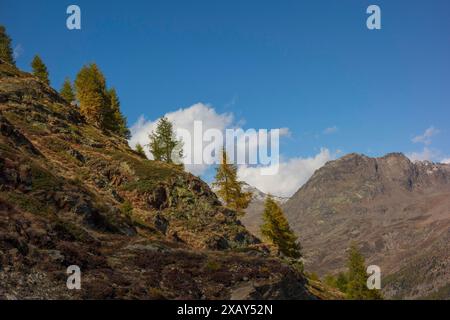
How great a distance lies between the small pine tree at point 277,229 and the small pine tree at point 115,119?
34.1 meters

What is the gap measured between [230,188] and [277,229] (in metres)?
9.07

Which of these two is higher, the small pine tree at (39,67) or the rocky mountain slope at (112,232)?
the small pine tree at (39,67)

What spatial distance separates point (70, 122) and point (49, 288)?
45711mm

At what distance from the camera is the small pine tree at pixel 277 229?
58156 mm

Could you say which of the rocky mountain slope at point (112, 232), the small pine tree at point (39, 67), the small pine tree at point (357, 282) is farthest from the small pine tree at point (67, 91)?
the small pine tree at point (357, 282)

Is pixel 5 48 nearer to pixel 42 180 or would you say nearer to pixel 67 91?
pixel 67 91

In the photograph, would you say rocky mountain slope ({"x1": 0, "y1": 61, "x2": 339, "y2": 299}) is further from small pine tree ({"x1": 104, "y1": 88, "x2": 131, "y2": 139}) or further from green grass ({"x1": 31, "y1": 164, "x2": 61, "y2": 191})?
small pine tree ({"x1": 104, "y1": 88, "x2": 131, "y2": 139})

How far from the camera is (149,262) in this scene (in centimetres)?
2578

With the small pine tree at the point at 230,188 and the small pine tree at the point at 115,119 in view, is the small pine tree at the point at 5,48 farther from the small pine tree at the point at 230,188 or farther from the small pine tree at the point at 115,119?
the small pine tree at the point at 230,188

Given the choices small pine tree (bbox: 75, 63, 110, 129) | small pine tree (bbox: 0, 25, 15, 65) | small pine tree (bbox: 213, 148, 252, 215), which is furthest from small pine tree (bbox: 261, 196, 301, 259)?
small pine tree (bbox: 0, 25, 15, 65)

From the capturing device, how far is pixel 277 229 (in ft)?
193
